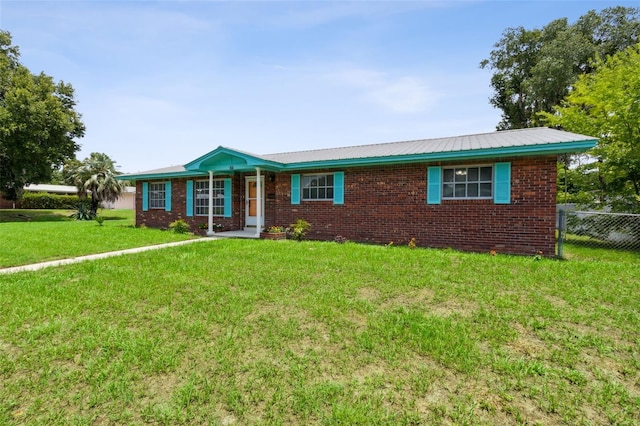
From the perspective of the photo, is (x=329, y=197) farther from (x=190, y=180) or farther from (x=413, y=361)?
(x=413, y=361)

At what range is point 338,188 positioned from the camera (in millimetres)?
10555

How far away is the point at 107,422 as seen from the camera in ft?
7.53

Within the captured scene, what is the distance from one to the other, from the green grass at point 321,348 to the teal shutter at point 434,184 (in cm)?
364

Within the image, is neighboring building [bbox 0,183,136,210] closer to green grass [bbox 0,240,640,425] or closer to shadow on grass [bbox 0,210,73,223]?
shadow on grass [bbox 0,210,73,223]

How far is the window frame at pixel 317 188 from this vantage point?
10.8 metres

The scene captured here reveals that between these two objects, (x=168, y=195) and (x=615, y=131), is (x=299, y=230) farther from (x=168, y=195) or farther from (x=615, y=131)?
(x=615, y=131)

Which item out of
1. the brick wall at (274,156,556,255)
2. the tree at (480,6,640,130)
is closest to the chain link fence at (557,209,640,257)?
the brick wall at (274,156,556,255)

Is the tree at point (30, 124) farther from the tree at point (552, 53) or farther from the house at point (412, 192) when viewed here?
the tree at point (552, 53)

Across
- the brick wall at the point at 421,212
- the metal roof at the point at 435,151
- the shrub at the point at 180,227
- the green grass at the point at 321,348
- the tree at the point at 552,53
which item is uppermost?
the tree at the point at 552,53

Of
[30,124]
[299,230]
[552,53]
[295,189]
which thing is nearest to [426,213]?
[299,230]

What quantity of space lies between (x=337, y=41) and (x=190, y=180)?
837 centimetres

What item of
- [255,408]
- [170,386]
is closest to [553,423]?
[255,408]

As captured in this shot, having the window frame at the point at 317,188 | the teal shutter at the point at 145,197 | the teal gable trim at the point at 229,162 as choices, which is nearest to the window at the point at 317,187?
the window frame at the point at 317,188

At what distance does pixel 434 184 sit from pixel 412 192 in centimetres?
67
